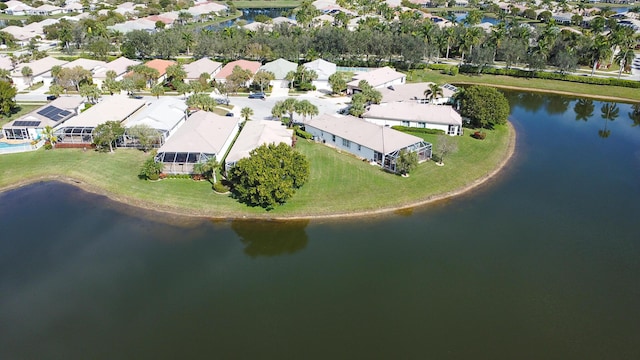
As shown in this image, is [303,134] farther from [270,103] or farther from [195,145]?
[270,103]

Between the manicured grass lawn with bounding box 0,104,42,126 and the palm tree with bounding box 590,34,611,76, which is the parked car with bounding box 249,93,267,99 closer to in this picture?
the manicured grass lawn with bounding box 0,104,42,126

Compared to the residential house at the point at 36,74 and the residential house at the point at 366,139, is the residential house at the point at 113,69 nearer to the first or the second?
the residential house at the point at 36,74

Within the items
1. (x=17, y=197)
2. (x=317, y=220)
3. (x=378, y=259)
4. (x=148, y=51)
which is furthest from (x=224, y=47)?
(x=378, y=259)

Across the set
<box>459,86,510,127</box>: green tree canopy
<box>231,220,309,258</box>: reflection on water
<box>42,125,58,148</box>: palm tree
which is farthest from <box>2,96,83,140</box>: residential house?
<box>459,86,510,127</box>: green tree canopy

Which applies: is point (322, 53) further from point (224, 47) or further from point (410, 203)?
point (410, 203)

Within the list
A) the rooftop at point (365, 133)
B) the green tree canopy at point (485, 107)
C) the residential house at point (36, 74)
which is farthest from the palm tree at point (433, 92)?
the residential house at point (36, 74)
